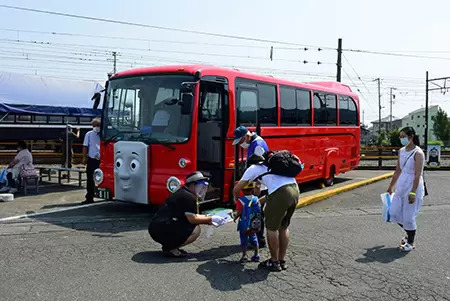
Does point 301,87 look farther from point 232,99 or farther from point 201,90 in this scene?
point 201,90

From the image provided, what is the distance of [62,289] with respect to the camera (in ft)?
15.1

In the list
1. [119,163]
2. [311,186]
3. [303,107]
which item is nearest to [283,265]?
[119,163]

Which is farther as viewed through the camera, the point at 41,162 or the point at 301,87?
the point at 41,162

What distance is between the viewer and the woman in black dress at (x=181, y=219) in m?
5.73

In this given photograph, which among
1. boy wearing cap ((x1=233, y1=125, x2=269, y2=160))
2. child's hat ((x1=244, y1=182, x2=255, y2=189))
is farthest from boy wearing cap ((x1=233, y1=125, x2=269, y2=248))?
child's hat ((x1=244, y1=182, x2=255, y2=189))

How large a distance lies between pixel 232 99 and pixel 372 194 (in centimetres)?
551

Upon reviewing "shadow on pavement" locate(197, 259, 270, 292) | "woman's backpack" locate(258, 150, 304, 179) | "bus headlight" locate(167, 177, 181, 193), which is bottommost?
"shadow on pavement" locate(197, 259, 270, 292)

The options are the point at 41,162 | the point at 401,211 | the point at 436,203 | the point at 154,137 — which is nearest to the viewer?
the point at 401,211

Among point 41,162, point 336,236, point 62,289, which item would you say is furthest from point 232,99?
point 41,162

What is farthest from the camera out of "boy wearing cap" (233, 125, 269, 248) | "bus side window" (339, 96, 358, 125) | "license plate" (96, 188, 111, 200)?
"bus side window" (339, 96, 358, 125)

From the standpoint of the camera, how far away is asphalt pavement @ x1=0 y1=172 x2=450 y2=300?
4.61 m

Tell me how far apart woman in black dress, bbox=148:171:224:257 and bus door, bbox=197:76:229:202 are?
106 inches

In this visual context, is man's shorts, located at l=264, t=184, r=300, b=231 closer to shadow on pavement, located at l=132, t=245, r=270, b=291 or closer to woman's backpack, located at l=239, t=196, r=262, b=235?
woman's backpack, located at l=239, t=196, r=262, b=235

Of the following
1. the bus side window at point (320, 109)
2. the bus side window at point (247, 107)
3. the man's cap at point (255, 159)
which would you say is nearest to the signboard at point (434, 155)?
the bus side window at point (320, 109)
